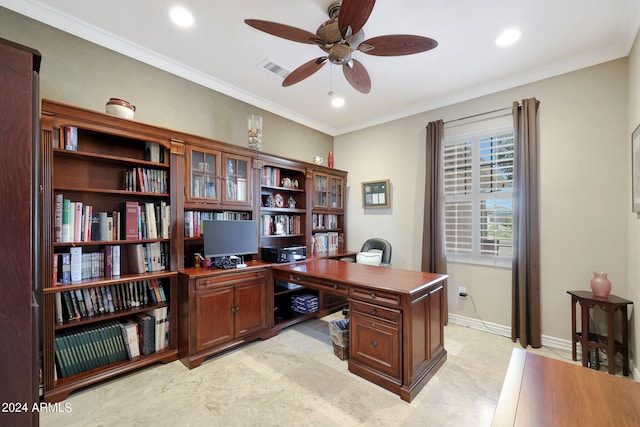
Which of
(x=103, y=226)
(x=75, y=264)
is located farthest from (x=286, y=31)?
(x=75, y=264)

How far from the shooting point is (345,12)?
5.24ft

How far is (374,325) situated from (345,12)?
7.27 ft

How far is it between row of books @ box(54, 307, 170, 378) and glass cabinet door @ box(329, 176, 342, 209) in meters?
2.70

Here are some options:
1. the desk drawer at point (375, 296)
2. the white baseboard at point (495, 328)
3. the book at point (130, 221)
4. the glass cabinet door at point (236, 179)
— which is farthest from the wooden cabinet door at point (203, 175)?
the white baseboard at point (495, 328)

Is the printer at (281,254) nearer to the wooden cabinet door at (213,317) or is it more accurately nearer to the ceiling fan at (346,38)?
the wooden cabinet door at (213,317)

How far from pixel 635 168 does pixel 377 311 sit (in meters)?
2.46

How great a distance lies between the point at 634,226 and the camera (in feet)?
7.49

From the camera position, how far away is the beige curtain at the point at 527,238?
2.84 m

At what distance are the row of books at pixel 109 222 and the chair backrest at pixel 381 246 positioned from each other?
9.23ft

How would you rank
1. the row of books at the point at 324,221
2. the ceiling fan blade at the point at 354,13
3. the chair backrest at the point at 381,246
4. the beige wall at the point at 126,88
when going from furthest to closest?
1. the row of books at the point at 324,221
2. the chair backrest at the point at 381,246
3. the beige wall at the point at 126,88
4. the ceiling fan blade at the point at 354,13

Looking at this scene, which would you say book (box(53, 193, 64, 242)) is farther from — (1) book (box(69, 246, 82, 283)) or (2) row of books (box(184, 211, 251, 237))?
(2) row of books (box(184, 211, 251, 237))

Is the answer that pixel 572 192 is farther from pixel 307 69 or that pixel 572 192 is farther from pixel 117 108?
pixel 117 108

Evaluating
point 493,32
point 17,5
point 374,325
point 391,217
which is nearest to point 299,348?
point 374,325

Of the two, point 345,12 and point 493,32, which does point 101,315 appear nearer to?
point 345,12
